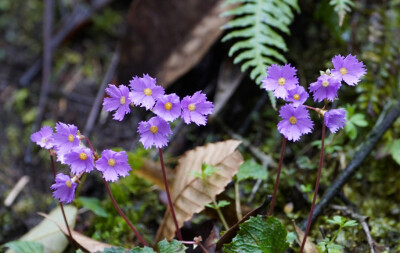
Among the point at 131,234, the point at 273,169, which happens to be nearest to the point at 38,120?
the point at 131,234

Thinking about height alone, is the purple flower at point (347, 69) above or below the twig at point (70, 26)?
below

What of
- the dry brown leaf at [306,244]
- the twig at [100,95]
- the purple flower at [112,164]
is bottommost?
the dry brown leaf at [306,244]

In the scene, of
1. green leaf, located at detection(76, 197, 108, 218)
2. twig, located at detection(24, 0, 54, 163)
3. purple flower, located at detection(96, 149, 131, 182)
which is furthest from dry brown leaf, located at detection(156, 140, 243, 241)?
twig, located at detection(24, 0, 54, 163)

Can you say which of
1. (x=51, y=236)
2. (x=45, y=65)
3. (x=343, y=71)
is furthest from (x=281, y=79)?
(x=45, y=65)

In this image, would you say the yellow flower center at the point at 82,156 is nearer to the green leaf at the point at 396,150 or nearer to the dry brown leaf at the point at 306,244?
the dry brown leaf at the point at 306,244

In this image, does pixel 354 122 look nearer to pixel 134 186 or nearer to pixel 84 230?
pixel 134 186

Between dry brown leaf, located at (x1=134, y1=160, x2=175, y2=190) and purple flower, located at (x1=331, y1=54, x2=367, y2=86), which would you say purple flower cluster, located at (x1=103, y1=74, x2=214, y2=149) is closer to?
purple flower, located at (x1=331, y1=54, x2=367, y2=86)

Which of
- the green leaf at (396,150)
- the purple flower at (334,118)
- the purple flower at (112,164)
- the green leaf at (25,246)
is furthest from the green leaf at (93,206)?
the green leaf at (396,150)
